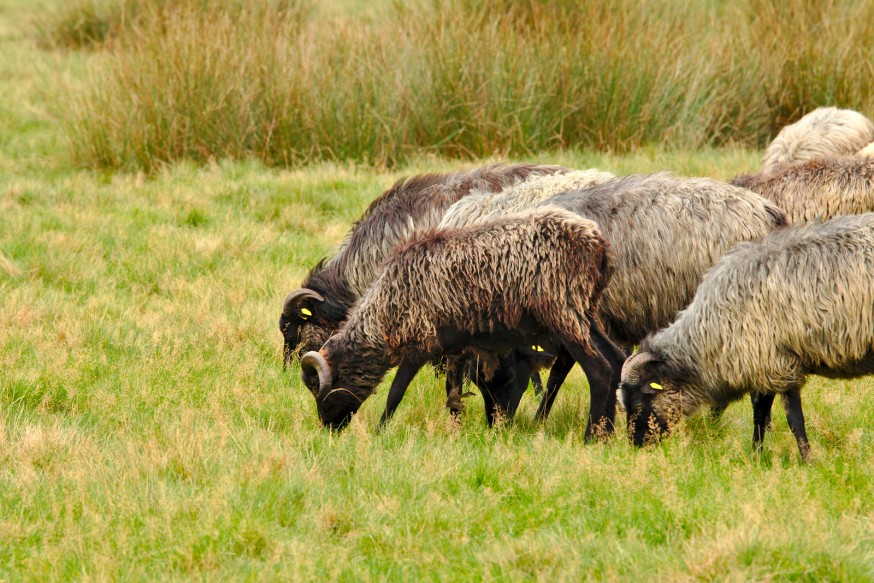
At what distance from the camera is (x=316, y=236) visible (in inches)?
418

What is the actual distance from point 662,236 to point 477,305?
1241 millimetres

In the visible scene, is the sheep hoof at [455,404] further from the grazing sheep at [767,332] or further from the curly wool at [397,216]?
the curly wool at [397,216]

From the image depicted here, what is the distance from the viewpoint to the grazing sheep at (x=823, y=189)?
8023 millimetres

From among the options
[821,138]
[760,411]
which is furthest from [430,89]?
[760,411]

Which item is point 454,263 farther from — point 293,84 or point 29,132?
point 29,132

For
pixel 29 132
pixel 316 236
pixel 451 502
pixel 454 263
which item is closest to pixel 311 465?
pixel 451 502

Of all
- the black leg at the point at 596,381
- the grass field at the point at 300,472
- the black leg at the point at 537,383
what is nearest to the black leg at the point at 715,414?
the grass field at the point at 300,472

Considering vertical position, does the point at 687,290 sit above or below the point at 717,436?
above

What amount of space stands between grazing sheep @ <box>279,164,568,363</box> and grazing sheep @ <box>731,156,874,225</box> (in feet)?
5.92

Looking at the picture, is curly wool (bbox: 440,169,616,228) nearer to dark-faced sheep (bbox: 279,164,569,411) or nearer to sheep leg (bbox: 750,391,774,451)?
dark-faced sheep (bbox: 279,164,569,411)

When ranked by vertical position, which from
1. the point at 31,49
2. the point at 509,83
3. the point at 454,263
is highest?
the point at 454,263

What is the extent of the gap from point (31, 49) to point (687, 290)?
15.6m

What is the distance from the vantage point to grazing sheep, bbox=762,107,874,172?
34.7 feet

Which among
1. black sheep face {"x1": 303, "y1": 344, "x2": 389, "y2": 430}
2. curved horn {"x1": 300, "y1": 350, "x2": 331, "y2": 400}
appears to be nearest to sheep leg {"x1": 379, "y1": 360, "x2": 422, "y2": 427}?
black sheep face {"x1": 303, "y1": 344, "x2": 389, "y2": 430}
